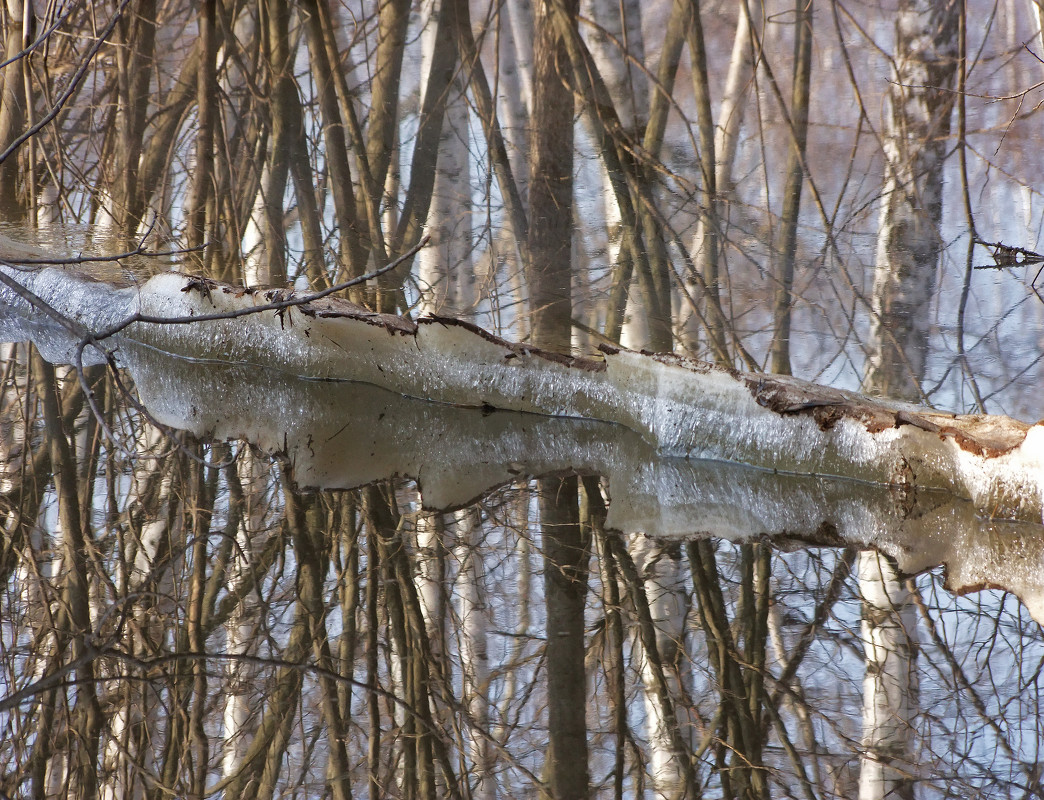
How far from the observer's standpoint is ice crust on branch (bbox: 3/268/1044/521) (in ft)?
6.11

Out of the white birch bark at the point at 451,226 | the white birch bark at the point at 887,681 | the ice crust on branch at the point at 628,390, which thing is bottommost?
the white birch bark at the point at 887,681

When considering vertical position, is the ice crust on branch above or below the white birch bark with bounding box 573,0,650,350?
below

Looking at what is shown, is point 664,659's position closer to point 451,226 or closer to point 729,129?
point 451,226

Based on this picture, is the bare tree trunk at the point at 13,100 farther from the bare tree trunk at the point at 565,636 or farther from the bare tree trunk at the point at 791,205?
the bare tree trunk at the point at 565,636

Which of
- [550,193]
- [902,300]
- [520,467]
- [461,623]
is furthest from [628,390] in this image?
[550,193]

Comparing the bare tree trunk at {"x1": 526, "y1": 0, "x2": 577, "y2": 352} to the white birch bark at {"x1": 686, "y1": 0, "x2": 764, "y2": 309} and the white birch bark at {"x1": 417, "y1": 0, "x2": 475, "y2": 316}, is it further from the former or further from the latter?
the white birch bark at {"x1": 686, "y1": 0, "x2": 764, "y2": 309}

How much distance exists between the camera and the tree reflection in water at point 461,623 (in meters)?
1.27

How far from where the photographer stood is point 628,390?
2.16 metres

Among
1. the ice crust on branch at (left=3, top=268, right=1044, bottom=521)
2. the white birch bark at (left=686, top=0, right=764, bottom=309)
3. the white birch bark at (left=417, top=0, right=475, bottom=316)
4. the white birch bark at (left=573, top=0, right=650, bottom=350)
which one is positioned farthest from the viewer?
the white birch bark at (left=686, top=0, right=764, bottom=309)

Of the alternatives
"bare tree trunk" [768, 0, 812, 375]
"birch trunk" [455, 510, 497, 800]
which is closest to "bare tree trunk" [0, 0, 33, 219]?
"bare tree trunk" [768, 0, 812, 375]

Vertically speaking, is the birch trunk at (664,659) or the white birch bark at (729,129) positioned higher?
the white birch bark at (729,129)

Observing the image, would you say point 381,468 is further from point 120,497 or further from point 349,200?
point 349,200

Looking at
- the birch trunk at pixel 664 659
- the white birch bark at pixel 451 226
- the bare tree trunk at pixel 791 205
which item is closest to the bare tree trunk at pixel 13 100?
the white birch bark at pixel 451 226

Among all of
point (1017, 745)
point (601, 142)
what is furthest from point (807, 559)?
point (601, 142)
